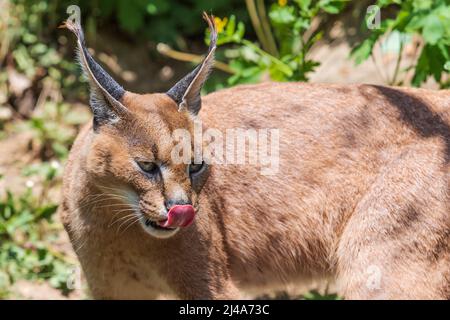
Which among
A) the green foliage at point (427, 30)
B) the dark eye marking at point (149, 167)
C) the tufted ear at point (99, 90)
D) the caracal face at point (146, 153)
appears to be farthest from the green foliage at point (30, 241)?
the green foliage at point (427, 30)

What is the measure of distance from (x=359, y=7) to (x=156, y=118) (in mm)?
4627

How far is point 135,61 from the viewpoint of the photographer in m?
9.56

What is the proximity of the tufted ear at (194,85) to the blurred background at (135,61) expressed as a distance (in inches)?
65.7

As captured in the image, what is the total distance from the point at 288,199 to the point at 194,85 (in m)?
1.08

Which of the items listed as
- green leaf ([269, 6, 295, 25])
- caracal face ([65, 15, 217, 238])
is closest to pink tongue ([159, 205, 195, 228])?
caracal face ([65, 15, 217, 238])

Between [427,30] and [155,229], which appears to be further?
[427,30]

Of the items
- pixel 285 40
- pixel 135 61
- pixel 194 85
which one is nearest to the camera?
Answer: pixel 194 85

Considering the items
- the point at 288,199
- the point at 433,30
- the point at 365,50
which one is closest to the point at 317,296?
the point at 288,199

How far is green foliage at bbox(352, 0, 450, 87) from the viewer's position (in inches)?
247

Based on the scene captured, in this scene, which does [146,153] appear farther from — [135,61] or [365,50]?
[135,61]

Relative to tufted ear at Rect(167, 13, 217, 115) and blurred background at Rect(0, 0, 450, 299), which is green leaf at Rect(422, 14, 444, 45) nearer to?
blurred background at Rect(0, 0, 450, 299)

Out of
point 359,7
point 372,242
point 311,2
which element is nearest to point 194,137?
point 372,242

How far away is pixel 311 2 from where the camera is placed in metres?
7.27
